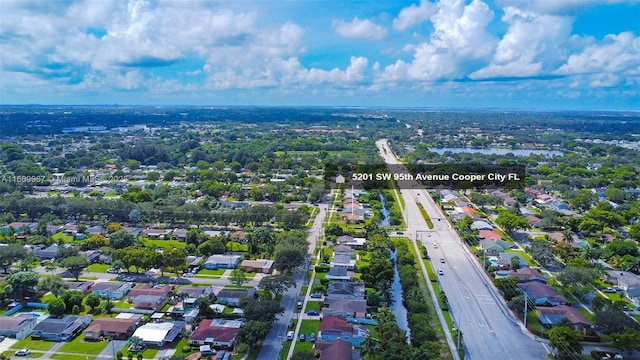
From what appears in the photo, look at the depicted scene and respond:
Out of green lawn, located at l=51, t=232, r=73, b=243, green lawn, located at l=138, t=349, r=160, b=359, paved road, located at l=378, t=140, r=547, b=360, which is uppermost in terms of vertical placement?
green lawn, located at l=51, t=232, r=73, b=243

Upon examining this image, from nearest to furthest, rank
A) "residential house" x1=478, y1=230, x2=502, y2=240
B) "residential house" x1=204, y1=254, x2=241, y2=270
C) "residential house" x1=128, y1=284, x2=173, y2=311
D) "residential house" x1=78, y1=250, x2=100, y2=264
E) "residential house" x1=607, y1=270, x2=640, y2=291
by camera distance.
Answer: "residential house" x1=128, y1=284, x2=173, y2=311 → "residential house" x1=607, y1=270, x2=640, y2=291 → "residential house" x1=204, y1=254, x2=241, y2=270 → "residential house" x1=78, y1=250, x2=100, y2=264 → "residential house" x1=478, y1=230, x2=502, y2=240

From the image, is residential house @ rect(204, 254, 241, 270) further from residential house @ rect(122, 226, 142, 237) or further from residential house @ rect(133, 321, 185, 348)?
residential house @ rect(122, 226, 142, 237)

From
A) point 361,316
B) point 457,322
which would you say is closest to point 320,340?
point 361,316

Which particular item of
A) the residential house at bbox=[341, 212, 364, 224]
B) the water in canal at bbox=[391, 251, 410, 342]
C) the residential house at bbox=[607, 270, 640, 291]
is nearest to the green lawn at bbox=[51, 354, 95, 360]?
the water in canal at bbox=[391, 251, 410, 342]

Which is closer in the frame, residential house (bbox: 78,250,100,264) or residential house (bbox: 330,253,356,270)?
residential house (bbox: 330,253,356,270)

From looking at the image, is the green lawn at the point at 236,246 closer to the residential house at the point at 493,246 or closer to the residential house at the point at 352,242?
the residential house at the point at 352,242

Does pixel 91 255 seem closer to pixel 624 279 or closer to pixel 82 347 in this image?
pixel 82 347

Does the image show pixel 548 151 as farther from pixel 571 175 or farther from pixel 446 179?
pixel 446 179
